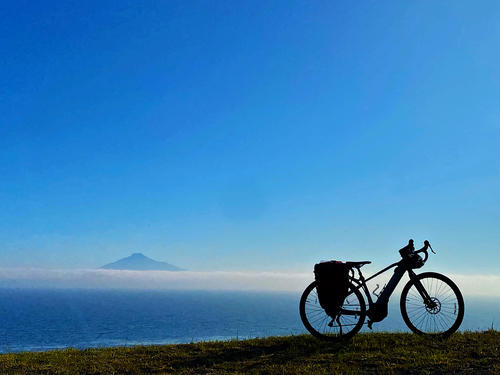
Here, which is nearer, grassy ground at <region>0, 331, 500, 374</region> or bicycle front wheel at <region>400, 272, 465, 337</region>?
grassy ground at <region>0, 331, 500, 374</region>

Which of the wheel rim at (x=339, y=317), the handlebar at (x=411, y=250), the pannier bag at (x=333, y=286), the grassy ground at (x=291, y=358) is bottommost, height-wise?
the grassy ground at (x=291, y=358)

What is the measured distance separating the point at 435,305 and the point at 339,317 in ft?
7.75

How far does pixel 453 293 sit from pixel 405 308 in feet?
4.08

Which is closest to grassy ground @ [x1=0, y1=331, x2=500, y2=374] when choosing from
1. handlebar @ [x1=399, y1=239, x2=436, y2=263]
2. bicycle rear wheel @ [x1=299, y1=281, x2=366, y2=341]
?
bicycle rear wheel @ [x1=299, y1=281, x2=366, y2=341]

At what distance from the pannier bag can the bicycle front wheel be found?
1586 millimetres

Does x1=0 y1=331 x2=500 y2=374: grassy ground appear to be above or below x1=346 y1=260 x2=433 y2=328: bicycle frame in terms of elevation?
below

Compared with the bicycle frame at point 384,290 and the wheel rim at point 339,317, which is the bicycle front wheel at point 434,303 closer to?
the bicycle frame at point 384,290

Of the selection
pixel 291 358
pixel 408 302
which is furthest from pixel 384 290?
pixel 291 358

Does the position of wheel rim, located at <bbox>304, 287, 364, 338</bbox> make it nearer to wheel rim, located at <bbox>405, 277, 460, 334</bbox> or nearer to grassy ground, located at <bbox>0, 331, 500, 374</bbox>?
grassy ground, located at <bbox>0, 331, 500, 374</bbox>

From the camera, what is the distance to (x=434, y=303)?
1045 cm

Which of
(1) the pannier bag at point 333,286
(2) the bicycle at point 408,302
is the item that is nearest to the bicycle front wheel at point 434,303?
(2) the bicycle at point 408,302

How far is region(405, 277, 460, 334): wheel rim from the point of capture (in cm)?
1045

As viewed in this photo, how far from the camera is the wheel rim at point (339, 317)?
10.5 metres

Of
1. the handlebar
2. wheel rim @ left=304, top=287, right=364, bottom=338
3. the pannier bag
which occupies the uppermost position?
the handlebar
